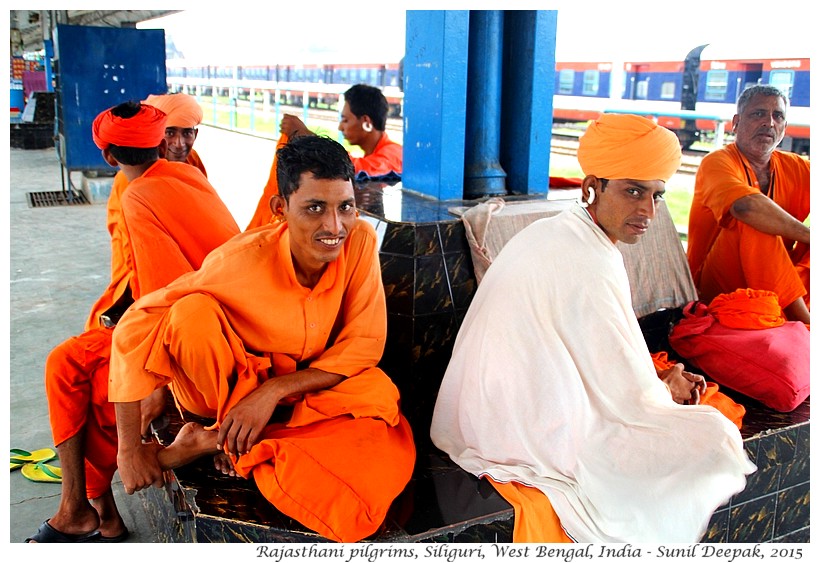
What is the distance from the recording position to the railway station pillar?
3506mm

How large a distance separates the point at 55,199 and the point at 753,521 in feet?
30.3

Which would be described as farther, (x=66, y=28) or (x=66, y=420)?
(x=66, y=28)

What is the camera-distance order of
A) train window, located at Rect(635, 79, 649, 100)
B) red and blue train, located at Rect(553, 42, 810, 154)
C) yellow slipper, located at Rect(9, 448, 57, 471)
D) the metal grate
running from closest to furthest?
yellow slipper, located at Rect(9, 448, 57, 471) → the metal grate → red and blue train, located at Rect(553, 42, 810, 154) → train window, located at Rect(635, 79, 649, 100)

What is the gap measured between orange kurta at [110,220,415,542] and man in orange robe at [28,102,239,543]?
0.45m

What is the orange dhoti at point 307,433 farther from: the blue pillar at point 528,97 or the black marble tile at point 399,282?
the blue pillar at point 528,97

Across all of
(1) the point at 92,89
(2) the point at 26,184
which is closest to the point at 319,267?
(1) the point at 92,89

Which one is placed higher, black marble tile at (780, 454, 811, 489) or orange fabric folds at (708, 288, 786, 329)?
orange fabric folds at (708, 288, 786, 329)

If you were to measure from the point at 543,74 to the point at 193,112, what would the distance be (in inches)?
74.5

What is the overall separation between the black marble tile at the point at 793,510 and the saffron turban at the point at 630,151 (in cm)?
144

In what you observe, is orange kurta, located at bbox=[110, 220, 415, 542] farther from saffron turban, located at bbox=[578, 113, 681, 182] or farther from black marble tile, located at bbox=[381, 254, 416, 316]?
saffron turban, located at bbox=[578, 113, 681, 182]

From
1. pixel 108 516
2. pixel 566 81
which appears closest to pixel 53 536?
pixel 108 516

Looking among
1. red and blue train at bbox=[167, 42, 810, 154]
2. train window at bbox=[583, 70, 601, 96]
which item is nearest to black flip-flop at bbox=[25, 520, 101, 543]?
red and blue train at bbox=[167, 42, 810, 154]

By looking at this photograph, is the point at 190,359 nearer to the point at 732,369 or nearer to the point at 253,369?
the point at 253,369
